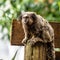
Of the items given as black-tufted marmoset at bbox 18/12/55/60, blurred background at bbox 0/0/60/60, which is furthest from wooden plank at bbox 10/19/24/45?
blurred background at bbox 0/0/60/60

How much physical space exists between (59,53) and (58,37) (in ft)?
0.24

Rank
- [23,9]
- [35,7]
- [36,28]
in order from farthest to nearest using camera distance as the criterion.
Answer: [35,7] < [23,9] < [36,28]

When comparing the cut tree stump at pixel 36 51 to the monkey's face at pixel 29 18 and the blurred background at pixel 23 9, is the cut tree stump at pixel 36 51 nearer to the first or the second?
the monkey's face at pixel 29 18

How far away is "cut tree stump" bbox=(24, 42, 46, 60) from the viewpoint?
3.15 ft

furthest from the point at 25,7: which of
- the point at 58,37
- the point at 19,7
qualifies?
the point at 58,37

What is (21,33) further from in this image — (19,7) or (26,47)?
(19,7)

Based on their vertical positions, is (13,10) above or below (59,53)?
above

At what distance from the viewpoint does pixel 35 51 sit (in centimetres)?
96

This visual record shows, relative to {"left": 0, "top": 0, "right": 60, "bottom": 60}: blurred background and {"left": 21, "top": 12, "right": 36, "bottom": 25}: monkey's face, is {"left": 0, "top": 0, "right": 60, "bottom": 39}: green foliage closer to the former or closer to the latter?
{"left": 0, "top": 0, "right": 60, "bottom": 60}: blurred background

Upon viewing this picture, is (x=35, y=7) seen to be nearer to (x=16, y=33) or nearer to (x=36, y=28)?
(x=16, y=33)

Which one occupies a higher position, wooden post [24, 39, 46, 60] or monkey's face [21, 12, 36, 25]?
monkey's face [21, 12, 36, 25]

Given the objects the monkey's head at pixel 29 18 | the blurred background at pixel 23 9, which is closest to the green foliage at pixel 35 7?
the blurred background at pixel 23 9

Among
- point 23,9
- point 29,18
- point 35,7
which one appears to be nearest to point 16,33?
point 29,18

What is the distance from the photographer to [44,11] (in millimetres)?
1901
